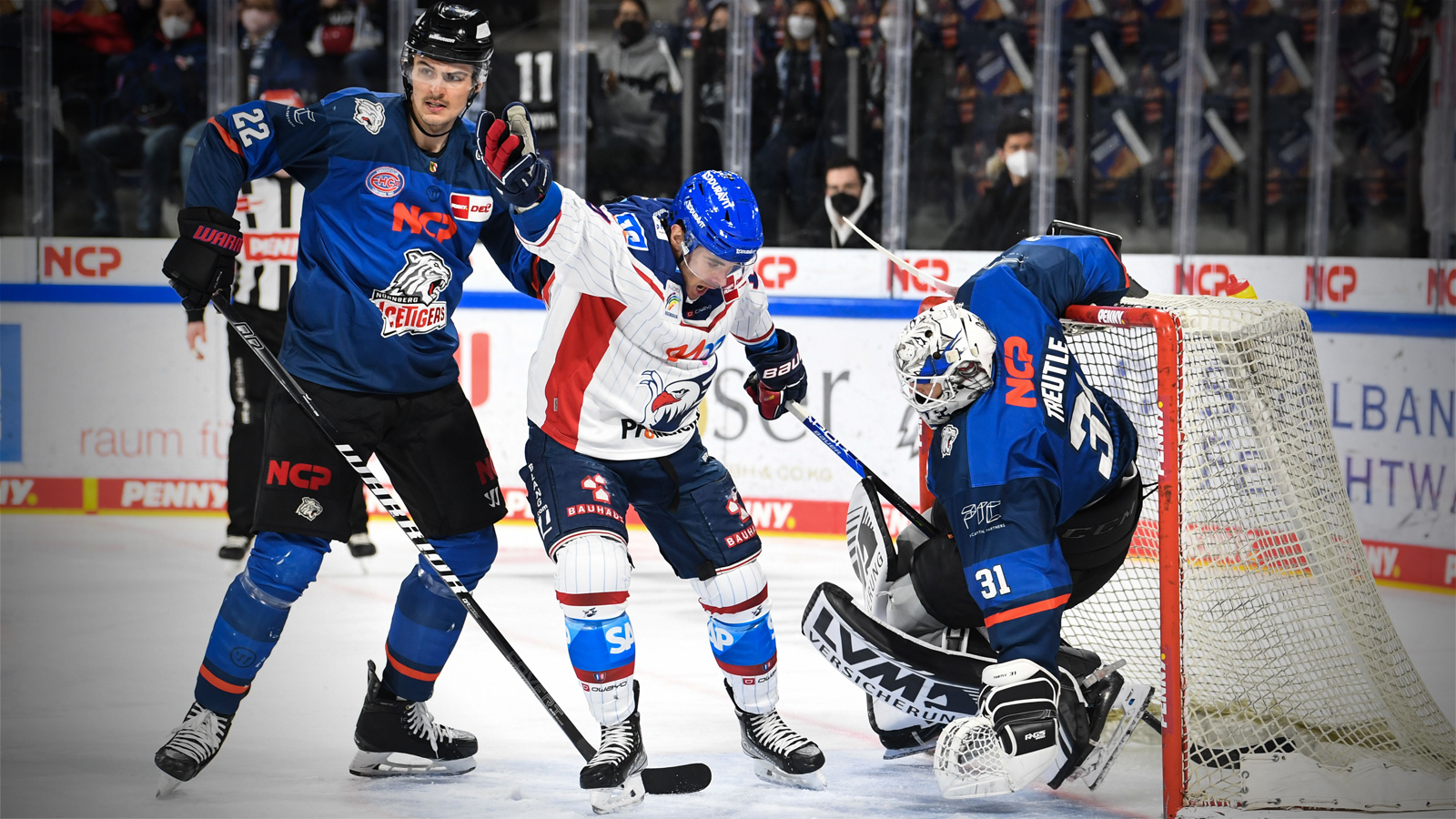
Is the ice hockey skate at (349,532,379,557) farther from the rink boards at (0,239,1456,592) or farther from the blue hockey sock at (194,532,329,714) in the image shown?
the blue hockey sock at (194,532,329,714)

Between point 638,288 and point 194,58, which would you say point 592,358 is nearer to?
point 638,288

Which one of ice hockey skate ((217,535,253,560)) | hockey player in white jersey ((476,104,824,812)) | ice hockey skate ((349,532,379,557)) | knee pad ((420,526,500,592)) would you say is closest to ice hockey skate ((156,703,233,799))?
knee pad ((420,526,500,592))

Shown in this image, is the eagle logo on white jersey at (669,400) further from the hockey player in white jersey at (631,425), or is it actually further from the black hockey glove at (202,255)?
the black hockey glove at (202,255)

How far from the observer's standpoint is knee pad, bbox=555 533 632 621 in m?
2.41

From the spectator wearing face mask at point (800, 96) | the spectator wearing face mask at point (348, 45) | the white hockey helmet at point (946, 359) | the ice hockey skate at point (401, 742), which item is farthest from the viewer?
the spectator wearing face mask at point (348, 45)

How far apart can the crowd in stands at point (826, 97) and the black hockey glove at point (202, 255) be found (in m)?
3.48

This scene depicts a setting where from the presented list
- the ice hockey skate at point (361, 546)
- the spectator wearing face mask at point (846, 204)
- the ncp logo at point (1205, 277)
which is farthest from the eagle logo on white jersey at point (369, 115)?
the ncp logo at point (1205, 277)

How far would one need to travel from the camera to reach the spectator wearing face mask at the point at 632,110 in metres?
6.08

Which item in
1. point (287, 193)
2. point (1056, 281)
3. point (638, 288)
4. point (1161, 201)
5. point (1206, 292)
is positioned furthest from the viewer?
point (1161, 201)

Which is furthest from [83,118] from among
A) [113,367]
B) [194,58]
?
[113,367]

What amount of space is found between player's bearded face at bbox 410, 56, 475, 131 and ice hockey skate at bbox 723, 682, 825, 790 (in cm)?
123

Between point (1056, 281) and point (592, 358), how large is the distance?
87 centimetres

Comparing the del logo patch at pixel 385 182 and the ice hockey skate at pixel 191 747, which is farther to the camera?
the del logo patch at pixel 385 182

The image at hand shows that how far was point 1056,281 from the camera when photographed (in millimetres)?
2592
